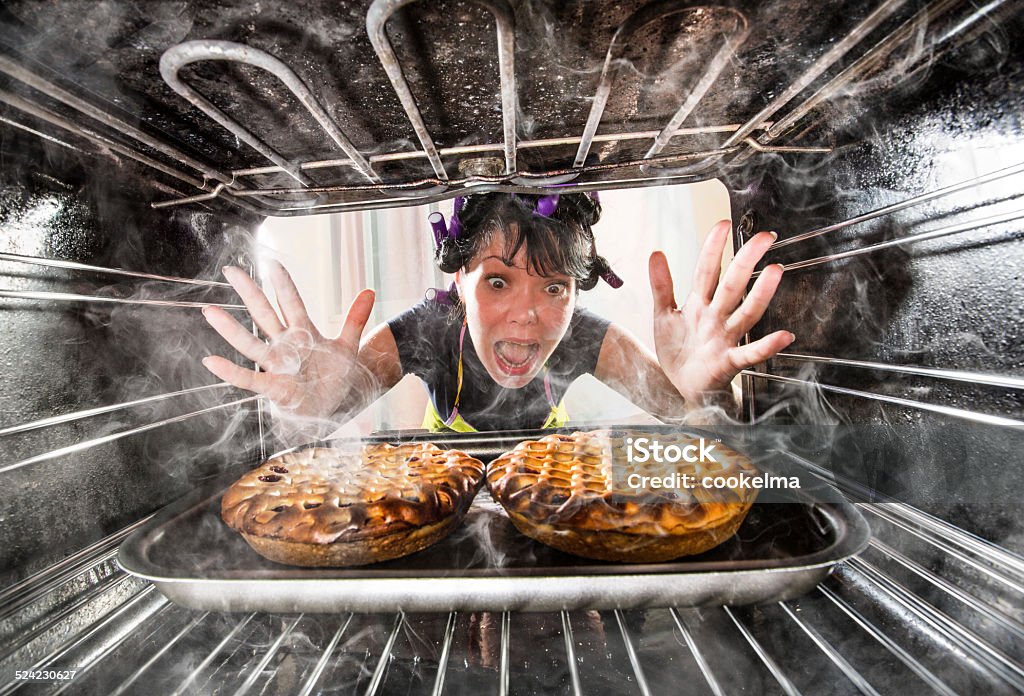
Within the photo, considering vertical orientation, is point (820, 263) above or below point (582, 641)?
above

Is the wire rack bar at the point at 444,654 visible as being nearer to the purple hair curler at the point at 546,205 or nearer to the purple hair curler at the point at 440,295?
the purple hair curler at the point at 440,295

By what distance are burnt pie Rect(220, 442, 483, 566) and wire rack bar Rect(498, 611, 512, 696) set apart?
6.9 inches

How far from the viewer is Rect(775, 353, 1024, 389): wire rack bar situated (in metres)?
0.59

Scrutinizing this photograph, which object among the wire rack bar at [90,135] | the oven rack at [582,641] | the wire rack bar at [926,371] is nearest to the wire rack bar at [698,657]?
the oven rack at [582,641]

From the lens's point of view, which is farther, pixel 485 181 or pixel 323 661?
pixel 485 181

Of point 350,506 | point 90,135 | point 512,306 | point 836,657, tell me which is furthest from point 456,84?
point 836,657

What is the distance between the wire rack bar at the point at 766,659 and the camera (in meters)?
0.54

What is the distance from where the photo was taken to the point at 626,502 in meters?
0.73

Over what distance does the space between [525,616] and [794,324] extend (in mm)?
698

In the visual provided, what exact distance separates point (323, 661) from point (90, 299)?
0.69 meters

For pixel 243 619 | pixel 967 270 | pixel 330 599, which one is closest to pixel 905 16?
pixel 967 270

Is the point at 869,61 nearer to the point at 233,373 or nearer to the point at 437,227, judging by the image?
the point at 437,227

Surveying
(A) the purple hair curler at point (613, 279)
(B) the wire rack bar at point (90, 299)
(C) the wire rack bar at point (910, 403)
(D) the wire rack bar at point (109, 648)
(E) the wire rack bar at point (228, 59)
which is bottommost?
(D) the wire rack bar at point (109, 648)

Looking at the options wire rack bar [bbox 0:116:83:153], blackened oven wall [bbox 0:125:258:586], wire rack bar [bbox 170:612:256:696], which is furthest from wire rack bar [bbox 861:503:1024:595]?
wire rack bar [bbox 0:116:83:153]
